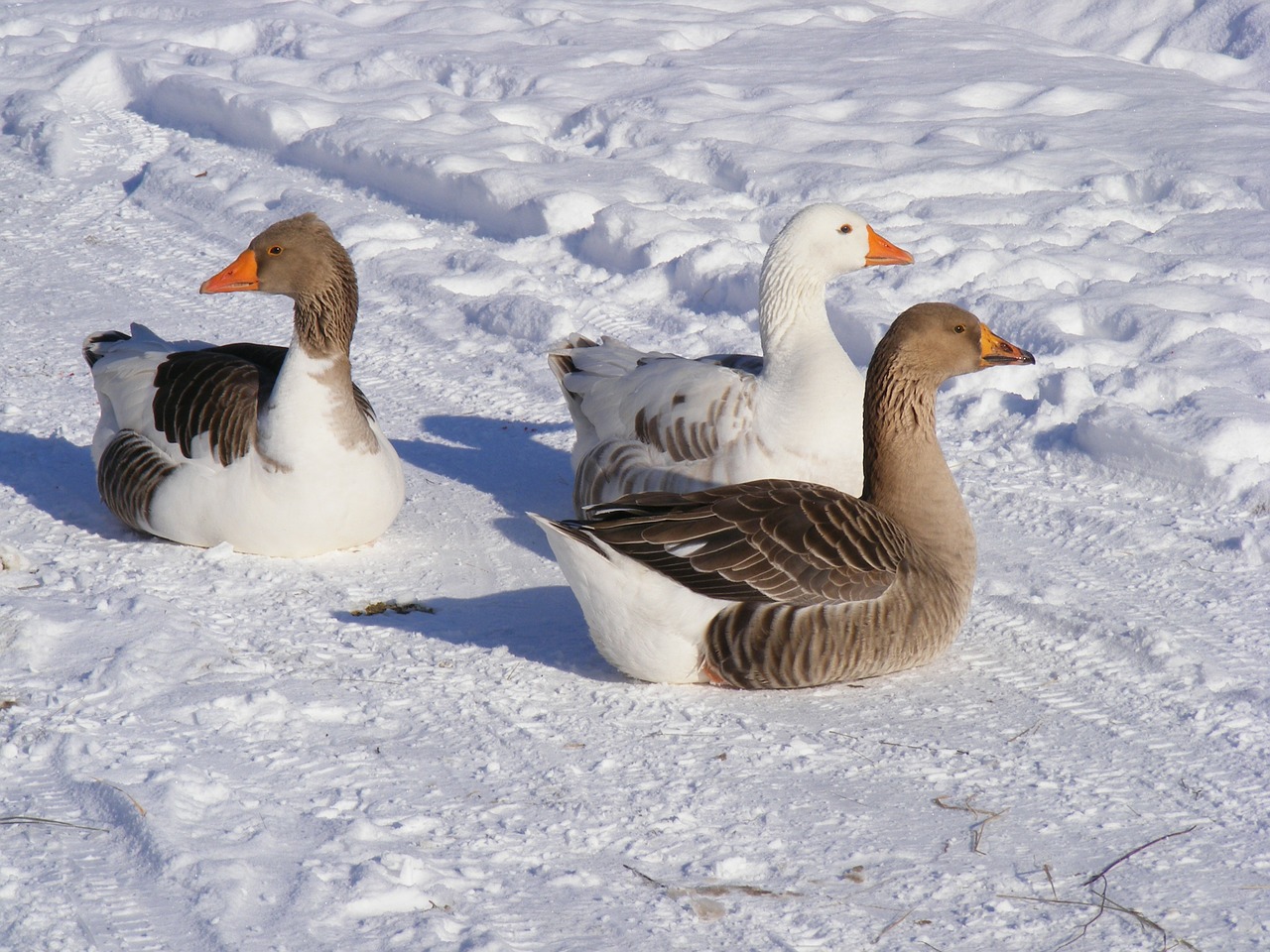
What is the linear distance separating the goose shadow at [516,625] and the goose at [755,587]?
220 millimetres

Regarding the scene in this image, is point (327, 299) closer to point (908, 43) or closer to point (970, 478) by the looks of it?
point (970, 478)

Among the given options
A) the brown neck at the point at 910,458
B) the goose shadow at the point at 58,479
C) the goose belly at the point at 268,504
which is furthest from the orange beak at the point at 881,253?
the goose shadow at the point at 58,479

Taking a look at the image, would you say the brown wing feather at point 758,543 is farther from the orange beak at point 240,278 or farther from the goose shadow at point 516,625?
the orange beak at point 240,278

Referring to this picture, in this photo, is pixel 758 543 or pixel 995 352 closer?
pixel 758 543

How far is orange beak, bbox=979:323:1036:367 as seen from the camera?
5.05 meters

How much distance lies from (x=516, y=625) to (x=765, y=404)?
1336 millimetres

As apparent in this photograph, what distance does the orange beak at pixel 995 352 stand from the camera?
5.05m

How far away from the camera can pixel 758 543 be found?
14.8ft

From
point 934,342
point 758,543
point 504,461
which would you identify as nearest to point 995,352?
point 934,342

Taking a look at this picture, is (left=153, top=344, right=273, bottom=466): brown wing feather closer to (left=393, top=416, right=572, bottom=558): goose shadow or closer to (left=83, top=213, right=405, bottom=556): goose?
(left=83, top=213, right=405, bottom=556): goose

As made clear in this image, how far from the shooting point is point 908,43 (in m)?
12.5

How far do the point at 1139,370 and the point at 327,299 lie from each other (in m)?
3.95

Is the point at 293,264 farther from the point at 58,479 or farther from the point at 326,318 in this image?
the point at 58,479

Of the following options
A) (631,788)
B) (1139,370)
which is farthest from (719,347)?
(631,788)
